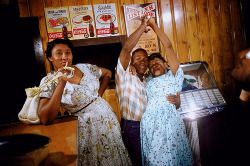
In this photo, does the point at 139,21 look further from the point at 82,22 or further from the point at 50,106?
the point at 50,106

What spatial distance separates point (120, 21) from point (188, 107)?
6.81ft

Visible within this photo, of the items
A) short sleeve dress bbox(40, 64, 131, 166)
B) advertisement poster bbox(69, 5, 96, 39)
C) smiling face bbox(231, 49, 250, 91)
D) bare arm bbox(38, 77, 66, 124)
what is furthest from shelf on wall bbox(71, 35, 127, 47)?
smiling face bbox(231, 49, 250, 91)

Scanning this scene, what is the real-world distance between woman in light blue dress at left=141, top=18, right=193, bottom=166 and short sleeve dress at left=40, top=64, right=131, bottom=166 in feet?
1.18

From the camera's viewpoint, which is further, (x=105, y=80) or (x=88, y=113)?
(x=105, y=80)

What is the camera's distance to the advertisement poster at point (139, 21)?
308 cm

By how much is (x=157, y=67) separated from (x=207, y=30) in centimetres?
213

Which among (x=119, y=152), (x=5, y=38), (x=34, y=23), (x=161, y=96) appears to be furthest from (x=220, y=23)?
(x=5, y=38)

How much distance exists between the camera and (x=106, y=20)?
118 inches

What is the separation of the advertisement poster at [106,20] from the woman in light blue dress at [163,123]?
1.16 metres

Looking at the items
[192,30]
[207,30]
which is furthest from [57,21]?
[207,30]

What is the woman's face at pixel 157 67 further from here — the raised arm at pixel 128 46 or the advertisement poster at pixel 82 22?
the advertisement poster at pixel 82 22

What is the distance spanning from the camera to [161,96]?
1.98 meters

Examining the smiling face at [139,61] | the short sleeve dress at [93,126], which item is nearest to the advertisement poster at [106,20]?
the smiling face at [139,61]

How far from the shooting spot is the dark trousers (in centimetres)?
199
